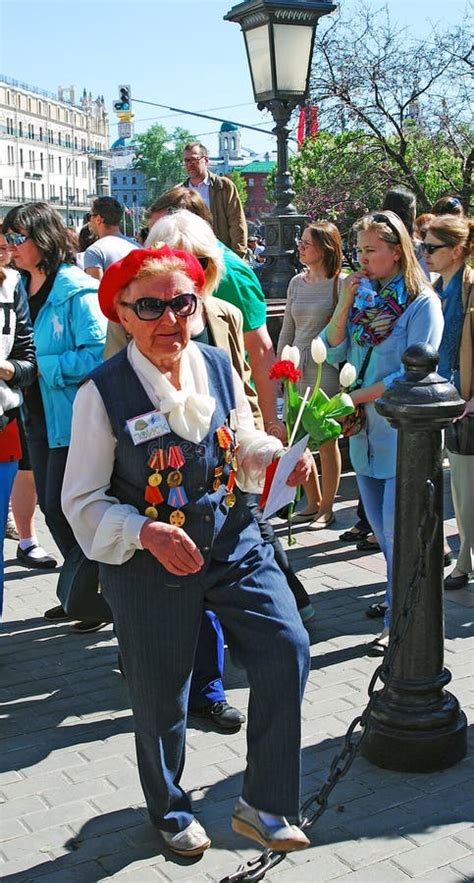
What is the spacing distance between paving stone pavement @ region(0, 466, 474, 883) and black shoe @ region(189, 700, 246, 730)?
5 centimetres

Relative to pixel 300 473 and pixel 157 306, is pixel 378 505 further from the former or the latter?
pixel 157 306

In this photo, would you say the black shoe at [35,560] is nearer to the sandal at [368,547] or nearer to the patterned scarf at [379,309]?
the sandal at [368,547]

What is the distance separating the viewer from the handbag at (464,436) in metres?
5.87

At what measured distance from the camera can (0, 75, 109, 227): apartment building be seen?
13200 cm

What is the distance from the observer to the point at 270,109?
9789 millimetres


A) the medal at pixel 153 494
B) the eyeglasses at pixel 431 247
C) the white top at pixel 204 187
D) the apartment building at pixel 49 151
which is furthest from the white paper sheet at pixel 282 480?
the apartment building at pixel 49 151

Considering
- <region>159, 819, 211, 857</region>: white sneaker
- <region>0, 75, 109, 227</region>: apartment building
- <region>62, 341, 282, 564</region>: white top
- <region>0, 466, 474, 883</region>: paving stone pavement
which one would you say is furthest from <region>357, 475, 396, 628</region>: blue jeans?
<region>0, 75, 109, 227</region>: apartment building

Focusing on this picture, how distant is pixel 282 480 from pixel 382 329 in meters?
1.89

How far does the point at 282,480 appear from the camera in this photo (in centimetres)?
326

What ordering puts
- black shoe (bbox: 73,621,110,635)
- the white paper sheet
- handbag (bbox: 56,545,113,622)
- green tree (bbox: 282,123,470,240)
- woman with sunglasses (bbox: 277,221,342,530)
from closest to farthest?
the white paper sheet
handbag (bbox: 56,545,113,622)
black shoe (bbox: 73,621,110,635)
woman with sunglasses (bbox: 277,221,342,530)
green tree (bbox: 282,123,470,240)

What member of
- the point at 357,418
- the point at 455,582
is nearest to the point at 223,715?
the point at 357,418

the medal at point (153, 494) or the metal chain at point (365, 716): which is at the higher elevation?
the medal at point (153, 494)

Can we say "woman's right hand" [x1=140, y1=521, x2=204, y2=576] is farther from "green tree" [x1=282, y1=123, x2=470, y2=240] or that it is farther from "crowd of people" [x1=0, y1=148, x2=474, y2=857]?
"green tree" [x1=282, y1=123, x2=470, y2=240]

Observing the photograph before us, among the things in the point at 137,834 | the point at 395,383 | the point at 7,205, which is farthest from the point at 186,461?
the point at 7,205
